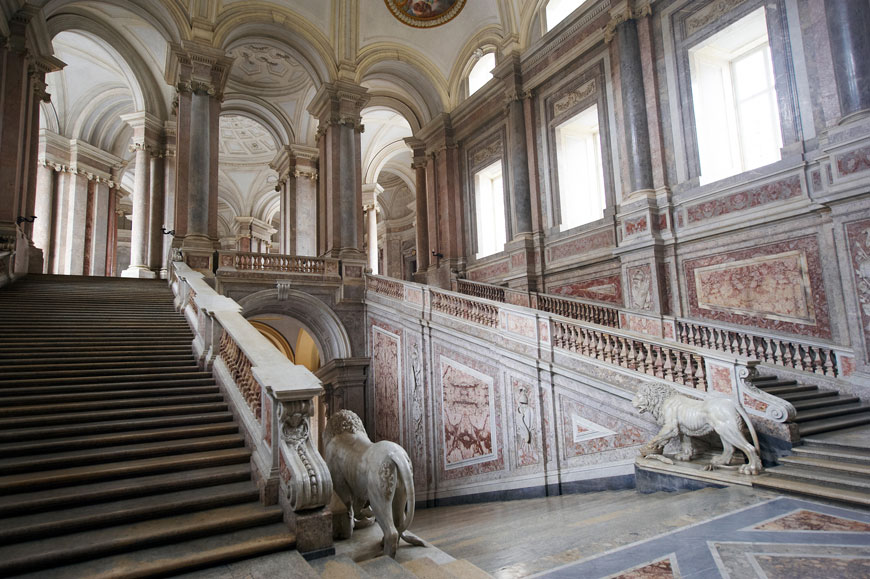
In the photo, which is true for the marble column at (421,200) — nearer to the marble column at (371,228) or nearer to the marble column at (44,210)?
the marble column at (371,228)

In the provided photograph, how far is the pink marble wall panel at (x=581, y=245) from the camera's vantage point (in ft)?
35.6

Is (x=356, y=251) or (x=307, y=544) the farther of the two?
(x=356, y=251)

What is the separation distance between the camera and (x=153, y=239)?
15.6 m

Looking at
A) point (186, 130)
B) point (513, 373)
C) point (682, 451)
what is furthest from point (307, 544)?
point (186, 130)

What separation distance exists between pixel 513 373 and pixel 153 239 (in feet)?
43.1

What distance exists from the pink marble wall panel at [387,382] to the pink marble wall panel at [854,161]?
8186 millimetres

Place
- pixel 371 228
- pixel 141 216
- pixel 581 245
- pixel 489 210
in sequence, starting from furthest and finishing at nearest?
pixel 371 228 < pixel 489 210 < pixel 141 216 < pixel 581 245

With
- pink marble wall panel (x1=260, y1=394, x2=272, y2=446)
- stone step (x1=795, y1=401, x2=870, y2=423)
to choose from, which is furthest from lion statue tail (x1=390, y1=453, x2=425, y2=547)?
stone step (x1=795, y1=401, x2=870, y2=423)

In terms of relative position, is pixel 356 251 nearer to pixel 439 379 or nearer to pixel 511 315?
pixel 439 379

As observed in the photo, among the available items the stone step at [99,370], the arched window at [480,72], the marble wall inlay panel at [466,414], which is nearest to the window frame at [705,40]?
the marble wall inlay panel at [466,414]

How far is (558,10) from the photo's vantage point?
507 inches

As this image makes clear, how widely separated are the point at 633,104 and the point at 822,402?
261 inches

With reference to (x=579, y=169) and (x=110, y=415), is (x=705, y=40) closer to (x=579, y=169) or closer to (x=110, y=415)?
(x=579, y=169)

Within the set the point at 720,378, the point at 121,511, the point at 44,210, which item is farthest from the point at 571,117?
the point at 44,210
